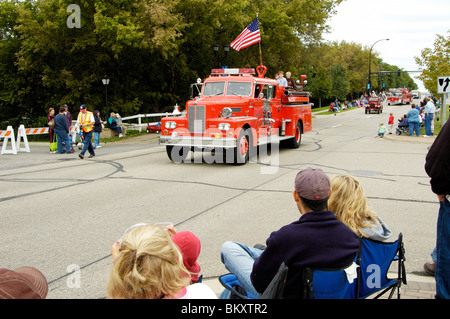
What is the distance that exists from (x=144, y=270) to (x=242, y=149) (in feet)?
34.8

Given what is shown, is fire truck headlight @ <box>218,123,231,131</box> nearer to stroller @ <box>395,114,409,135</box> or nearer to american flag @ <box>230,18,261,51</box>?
american flag @ <box>230,18,261,51</box>

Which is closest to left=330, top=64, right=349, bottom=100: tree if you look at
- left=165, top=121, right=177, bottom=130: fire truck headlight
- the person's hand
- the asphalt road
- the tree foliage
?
the tree foliage

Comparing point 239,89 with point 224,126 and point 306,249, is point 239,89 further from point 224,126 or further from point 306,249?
point 306,249

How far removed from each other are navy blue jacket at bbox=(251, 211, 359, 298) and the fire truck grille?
33.4 feet

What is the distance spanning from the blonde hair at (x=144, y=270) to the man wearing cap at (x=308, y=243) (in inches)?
33.5

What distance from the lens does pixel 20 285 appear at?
1.87m

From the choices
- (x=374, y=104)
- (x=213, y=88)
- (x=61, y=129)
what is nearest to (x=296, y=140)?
A: (x=213, y=88)

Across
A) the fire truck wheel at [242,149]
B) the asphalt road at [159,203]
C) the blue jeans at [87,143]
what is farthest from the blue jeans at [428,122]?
the blue jeans at [87,143]

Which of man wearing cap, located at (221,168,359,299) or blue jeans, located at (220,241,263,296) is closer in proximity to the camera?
man wearing cap, located at (221,168,359,299)

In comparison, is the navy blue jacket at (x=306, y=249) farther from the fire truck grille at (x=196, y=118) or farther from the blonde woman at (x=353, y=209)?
the fire truck grille at (x=196, y=118)

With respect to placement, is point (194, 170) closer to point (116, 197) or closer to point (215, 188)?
point (215, 188)

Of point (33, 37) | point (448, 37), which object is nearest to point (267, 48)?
point (448, 37)

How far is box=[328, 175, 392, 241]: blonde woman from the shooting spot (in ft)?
11.6

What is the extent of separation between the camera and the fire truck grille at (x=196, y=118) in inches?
513
